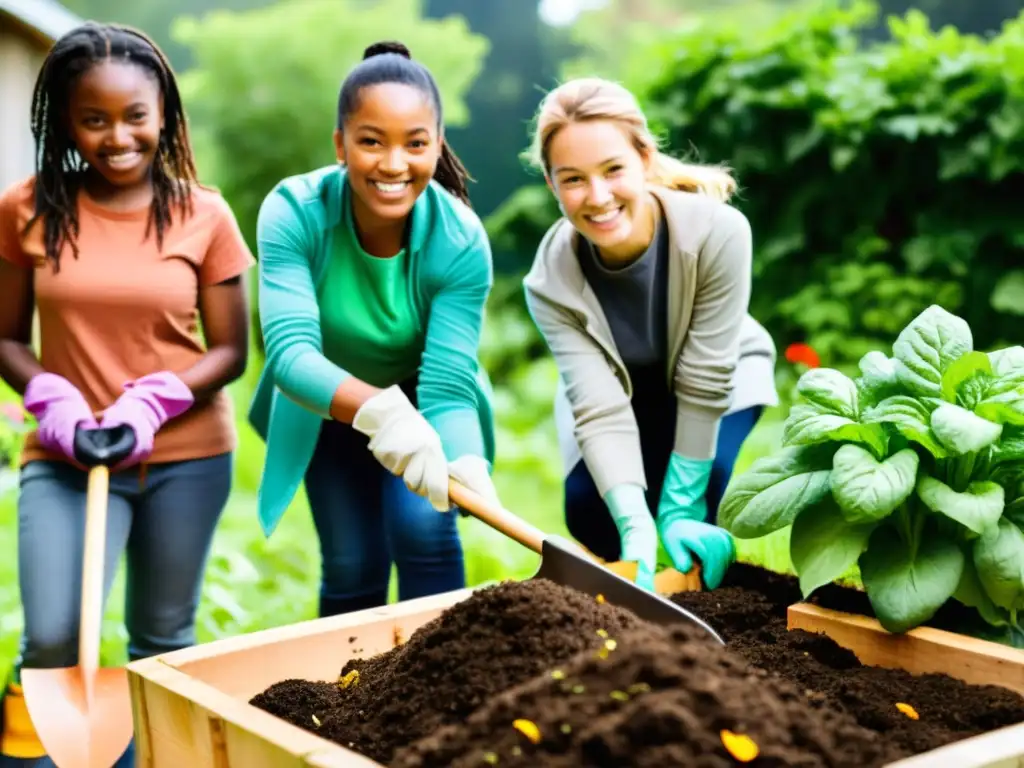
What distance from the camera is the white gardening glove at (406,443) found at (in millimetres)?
1877

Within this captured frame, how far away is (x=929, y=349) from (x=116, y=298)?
146 centimetres

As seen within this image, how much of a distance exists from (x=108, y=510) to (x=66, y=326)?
0.36m

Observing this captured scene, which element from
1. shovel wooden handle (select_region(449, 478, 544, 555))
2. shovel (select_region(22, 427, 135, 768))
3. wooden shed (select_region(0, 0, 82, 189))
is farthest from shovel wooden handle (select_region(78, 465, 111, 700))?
wooden shed (select_region(0, 0, 82, 189))

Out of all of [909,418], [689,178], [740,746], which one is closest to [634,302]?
[689,178]

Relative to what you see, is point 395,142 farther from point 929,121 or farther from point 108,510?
point 929,121

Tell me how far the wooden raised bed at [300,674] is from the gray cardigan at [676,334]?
0.31 m

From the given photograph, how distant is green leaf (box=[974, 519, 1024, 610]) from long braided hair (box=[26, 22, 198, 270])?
156cm

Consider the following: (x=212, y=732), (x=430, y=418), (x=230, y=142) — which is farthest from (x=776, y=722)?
(x=230, y=142)

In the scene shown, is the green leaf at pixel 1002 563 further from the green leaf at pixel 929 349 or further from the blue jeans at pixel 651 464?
the blue jeans at pixel 651 464

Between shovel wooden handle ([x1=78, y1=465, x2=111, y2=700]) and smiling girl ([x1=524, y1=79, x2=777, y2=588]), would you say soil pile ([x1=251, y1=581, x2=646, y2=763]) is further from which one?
smiling girl ([x1=524, y1=79, x2=777, y2=588])

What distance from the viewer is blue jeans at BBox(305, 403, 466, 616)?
213 cm

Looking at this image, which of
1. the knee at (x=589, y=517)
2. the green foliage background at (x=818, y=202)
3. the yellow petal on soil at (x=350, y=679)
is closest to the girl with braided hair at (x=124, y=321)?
the yellow petal on soil at (x=350, y=679)

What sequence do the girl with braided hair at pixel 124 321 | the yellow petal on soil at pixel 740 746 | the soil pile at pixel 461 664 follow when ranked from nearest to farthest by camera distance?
1. the yellow petal on soil at pixel 740 746
2. the soil pile at pixel 461 664
3. the girl with braided hair at pixel 124 321

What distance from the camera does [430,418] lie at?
2074 mm
